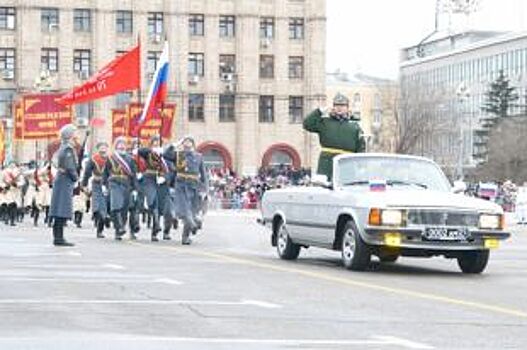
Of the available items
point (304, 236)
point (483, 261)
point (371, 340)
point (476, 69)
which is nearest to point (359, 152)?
point (304, 236)

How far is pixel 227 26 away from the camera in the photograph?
95.2 meters

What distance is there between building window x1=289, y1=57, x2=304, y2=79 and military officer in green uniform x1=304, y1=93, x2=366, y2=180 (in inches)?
A: 3045

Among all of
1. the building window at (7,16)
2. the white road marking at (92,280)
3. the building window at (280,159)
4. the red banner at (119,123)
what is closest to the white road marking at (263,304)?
the white road marking at (92,280)

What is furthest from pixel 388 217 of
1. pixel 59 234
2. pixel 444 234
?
pixel 59 234

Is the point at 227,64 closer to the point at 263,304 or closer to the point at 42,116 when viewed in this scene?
the point at 42,116

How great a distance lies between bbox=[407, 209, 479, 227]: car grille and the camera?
634 inches

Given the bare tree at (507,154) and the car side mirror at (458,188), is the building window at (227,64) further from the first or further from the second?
the car side mirror at (458,188)

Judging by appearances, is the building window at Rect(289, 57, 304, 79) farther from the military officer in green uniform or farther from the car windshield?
the car windshield

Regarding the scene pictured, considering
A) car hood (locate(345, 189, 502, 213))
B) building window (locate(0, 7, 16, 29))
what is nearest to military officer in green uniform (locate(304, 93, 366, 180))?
car hood (locate(345, 189, 502, 213))

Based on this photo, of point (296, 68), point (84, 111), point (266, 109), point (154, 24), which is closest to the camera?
point (84, 111)

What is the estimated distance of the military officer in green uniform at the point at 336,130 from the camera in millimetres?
19484

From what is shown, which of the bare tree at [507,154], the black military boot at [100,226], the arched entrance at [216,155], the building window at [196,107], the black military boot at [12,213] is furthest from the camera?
the bare tree at [507,154]

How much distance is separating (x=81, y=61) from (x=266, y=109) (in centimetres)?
1343

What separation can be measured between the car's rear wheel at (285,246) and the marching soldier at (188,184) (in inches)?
173
